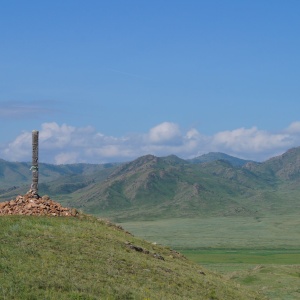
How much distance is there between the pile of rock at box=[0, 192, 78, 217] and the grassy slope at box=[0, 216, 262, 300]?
1.68 meters

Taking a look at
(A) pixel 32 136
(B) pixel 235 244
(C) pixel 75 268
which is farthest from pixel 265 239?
(C) pixel 75 268

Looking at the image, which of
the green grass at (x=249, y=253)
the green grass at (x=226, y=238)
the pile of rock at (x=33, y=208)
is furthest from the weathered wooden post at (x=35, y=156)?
the green grass at (x=226, y=238)

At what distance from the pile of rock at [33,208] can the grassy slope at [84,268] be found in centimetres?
168

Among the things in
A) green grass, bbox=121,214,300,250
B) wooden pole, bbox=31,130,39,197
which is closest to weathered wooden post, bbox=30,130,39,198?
wooden pole, bbox=31,130,39,197

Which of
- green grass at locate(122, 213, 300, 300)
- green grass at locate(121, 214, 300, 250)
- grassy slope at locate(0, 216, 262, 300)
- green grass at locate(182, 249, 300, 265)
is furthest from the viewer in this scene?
green grass at locate(121, 214, 300, 250)

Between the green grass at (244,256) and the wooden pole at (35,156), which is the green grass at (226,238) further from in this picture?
the wooden pole at (35,156)

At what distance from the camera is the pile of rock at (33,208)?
3728 cm

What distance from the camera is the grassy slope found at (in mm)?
22781

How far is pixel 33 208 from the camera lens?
3769 cm

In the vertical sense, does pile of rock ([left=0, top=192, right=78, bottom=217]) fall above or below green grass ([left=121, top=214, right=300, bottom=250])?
above

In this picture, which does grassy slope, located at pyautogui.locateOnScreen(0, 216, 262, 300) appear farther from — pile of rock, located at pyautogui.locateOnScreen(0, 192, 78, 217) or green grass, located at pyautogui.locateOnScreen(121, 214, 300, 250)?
green grass, located at pyautogui.locateOnScreen(121, 214, 300, 250)

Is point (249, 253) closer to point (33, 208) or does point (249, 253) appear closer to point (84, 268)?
point (33, 208)

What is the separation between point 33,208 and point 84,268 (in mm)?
12801

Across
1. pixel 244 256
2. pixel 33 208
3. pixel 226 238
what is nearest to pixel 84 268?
pixel 33 208
